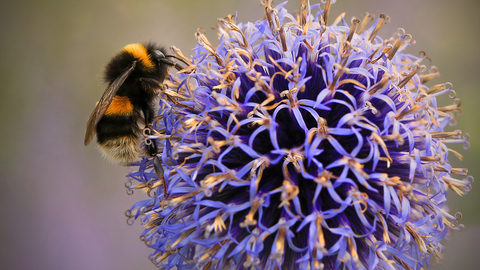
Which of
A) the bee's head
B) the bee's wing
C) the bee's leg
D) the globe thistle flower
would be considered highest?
the bee's head

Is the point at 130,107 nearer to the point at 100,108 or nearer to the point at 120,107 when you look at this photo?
the point at 120,107

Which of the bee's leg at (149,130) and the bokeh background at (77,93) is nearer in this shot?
the bee's leg at (149,130)

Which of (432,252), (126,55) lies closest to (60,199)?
(126,55)

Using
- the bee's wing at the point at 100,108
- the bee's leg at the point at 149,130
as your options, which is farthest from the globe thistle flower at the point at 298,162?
the bee's wing at the point at 100,108

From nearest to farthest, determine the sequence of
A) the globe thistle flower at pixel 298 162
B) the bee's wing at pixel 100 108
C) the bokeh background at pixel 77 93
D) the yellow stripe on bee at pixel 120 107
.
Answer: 1. the globe thistle flower at pixel 298 162
2. the bee's wing at pixel 100 108
3. the yellow stripe on bee at pixel 120 107
4. the bokeh background at pixel 77 93

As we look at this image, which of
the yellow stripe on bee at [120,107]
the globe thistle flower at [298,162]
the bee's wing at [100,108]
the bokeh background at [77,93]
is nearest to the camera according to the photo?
the globe thistle flower at [298,162]

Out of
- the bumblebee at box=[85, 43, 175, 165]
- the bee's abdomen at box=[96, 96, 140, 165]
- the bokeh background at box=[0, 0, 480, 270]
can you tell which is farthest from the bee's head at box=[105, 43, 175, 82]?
the bokeh background at box=[0, 0, 480, 270]

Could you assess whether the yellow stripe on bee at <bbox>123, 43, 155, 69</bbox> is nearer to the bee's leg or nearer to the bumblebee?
the bumblebee

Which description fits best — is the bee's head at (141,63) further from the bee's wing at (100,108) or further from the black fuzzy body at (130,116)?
the bee's wing at (100,108)
